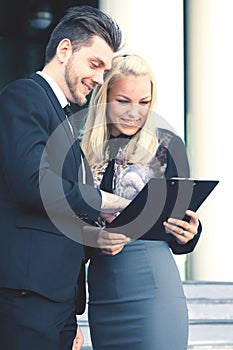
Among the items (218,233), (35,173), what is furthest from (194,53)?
(35,173)

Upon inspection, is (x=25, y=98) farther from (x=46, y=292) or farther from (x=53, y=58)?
(x=46, y=292)

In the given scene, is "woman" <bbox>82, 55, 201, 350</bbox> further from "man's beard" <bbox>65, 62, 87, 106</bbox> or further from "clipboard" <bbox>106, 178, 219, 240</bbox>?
"man's beard" <bbox>65, 62, 87, 106</bbox>

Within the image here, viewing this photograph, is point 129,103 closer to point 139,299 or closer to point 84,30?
point 84,30

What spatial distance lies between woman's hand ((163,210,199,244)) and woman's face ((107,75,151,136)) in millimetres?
392

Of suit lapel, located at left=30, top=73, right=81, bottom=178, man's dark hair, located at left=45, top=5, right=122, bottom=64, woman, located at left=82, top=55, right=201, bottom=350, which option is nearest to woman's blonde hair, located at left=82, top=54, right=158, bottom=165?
woman, located at left=82, top=55, right=201, bottom=350

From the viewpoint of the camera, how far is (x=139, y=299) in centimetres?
269

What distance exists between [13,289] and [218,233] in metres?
4.17

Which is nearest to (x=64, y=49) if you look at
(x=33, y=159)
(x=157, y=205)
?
(x=33, y=159)

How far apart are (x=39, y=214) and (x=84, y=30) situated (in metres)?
0.54

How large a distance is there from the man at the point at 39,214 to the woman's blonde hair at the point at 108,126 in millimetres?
414

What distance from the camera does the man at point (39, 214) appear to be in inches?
→ 89.7

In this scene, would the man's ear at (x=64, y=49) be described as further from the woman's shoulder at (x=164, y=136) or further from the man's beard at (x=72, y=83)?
the woman's shoulder at (x=164, y=136)

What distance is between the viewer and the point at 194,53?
256 inches

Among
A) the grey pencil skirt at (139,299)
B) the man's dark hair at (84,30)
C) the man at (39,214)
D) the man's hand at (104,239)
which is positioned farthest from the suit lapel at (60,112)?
the grey pencil skirt at (139,299)
